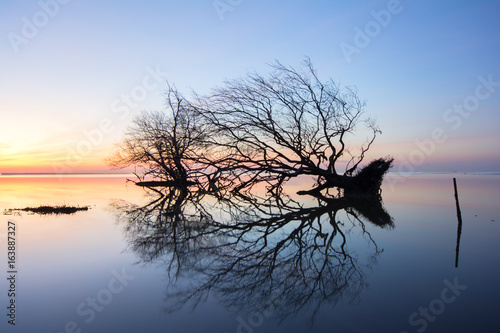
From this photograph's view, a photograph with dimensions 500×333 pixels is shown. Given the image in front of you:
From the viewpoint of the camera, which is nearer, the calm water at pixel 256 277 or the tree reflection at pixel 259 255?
the calm water at pixel 256 277

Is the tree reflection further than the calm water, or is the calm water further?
the tree reflection

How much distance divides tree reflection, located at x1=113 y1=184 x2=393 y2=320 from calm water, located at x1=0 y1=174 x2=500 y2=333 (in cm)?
3

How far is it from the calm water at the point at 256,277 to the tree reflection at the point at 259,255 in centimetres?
3

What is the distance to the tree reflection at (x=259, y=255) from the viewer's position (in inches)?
187

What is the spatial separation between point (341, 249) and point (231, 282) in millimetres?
3113

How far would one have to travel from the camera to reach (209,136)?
58.8 feet

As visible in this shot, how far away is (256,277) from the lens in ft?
18.3

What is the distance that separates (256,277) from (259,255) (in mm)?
1390

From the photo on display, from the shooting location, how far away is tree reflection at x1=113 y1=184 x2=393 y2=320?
4743 millimetres

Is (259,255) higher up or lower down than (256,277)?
higher up

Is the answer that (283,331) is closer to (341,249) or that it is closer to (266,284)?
(266,284)

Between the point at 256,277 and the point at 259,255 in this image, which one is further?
the point at 259,255

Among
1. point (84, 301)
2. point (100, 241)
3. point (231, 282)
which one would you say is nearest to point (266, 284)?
point (231, 282)

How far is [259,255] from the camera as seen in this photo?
695cm
